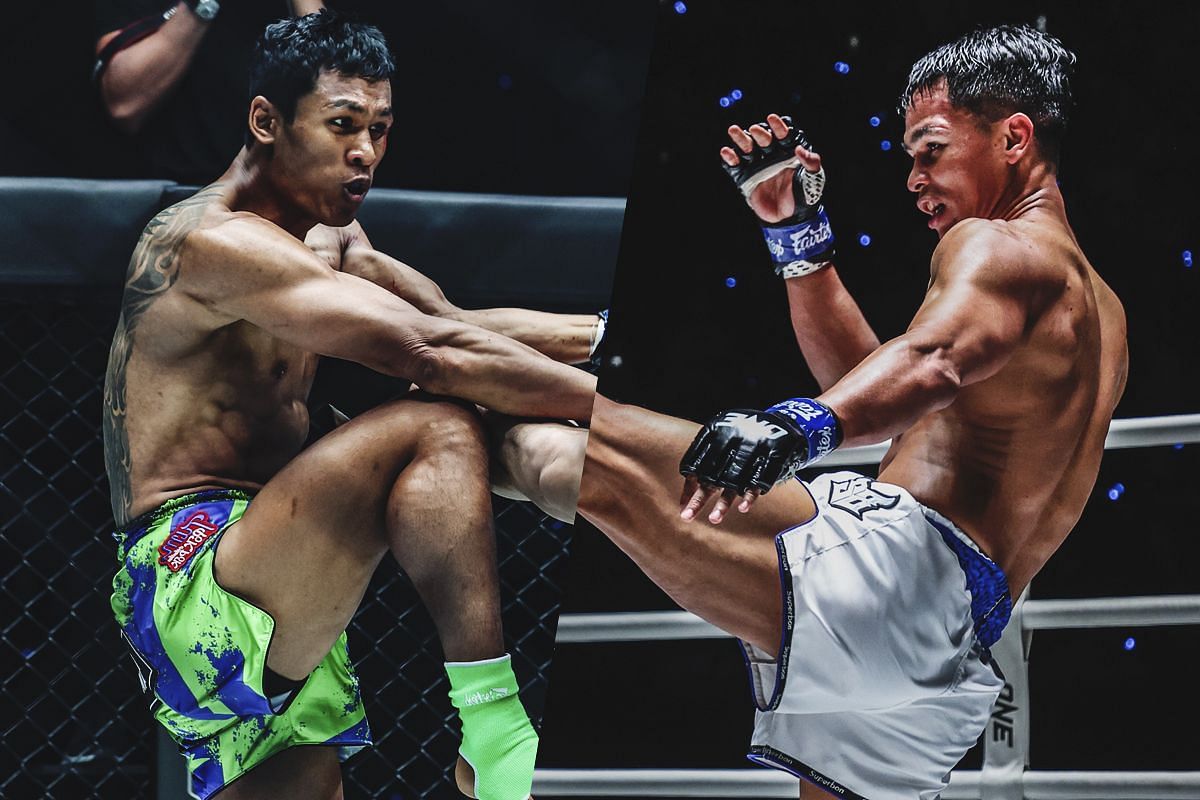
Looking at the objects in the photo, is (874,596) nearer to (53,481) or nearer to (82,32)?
(53,481)

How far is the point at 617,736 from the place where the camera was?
2053 millimetres

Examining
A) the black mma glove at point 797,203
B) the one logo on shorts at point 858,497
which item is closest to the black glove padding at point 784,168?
the black mma glove at point 797,203

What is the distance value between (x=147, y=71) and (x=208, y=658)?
2.65ft

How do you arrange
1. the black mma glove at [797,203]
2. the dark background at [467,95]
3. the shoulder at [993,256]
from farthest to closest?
1. the black mma glove at [797,203]
2. the shoulder at [993,256]
3. the dark background at [467,95]

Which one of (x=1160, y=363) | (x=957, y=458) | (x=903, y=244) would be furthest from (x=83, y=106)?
(x=1160, y=363)

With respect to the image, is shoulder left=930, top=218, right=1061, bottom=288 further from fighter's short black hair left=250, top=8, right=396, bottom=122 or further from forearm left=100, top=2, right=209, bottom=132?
forearm left=100, top=2, right=209, bottom=132

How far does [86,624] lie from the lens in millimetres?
1835

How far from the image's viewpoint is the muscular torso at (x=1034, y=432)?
1.90 meters

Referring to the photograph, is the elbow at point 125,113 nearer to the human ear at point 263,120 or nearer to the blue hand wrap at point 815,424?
the human ear at point 263,120

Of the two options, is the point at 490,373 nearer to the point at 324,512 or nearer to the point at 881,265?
the point at 324,512

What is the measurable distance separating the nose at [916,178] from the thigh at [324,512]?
0.80 meters

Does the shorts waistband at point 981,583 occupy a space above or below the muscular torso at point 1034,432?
below

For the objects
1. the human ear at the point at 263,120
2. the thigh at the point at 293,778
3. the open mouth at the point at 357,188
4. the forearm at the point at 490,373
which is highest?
the human ear at the point at 263,120

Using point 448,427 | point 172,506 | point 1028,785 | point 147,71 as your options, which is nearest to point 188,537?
point 172,506
